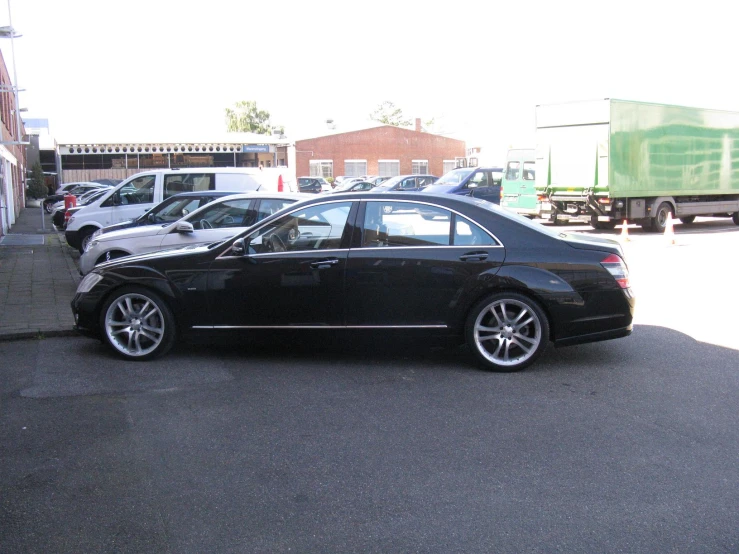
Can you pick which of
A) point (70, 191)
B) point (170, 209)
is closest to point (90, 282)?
point (170, 209)

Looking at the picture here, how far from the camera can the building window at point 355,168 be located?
227ft

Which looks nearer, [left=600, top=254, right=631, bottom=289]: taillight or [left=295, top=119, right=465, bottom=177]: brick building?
[left=600, top=254, right=631, bottom=289]: taillight

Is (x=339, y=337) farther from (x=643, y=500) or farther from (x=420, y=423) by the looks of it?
(x=643, y=500)

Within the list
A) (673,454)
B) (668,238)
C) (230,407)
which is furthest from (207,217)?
(668,238)

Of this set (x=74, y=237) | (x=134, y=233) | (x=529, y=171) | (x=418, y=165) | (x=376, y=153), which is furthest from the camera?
(x=418, y=165)

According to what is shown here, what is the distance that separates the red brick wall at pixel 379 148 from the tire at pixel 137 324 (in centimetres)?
6042

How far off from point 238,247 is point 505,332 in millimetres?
2468

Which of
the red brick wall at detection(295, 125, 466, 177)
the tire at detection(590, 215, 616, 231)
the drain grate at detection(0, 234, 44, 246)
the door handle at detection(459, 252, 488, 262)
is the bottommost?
the drain grate at detection(0, 234, 44, 246)

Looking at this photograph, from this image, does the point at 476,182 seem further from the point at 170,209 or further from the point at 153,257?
the point at 153,257

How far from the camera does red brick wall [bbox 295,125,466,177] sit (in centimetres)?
6769

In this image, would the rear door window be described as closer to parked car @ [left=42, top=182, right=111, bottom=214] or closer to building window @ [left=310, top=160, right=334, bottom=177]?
parked car @ [left=42, top=182, right=111, bottom=214]

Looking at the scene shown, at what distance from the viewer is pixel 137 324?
7.15m

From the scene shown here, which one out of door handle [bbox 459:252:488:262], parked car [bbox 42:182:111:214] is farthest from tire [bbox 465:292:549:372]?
parked car [bbox 42:182:111:214]

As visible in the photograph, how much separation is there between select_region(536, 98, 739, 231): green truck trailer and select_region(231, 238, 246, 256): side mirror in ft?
48.0
